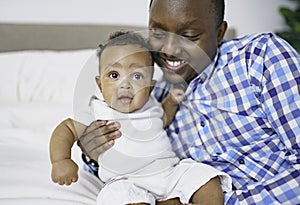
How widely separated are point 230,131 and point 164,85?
0.23m

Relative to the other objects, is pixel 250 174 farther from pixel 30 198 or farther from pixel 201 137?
pixel 30 198

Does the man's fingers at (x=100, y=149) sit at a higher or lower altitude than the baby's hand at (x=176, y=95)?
lower

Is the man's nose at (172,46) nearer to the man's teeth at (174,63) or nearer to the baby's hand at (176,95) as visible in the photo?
the man's teeth at (174,63)

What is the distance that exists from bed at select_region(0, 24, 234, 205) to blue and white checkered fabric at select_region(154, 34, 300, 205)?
10.6 inches

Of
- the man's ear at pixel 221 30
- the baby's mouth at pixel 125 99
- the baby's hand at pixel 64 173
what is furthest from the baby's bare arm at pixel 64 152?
the man's ear at pixel 221 30

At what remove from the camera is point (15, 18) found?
7.03ft

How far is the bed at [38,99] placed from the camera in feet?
3.37

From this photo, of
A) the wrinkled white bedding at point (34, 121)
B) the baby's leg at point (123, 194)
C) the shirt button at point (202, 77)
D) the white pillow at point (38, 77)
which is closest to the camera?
the baby's leg at point (123, 194)

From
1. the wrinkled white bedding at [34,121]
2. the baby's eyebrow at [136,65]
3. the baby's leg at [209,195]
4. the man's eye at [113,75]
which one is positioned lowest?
the wrinkled white bedding at [34,121]

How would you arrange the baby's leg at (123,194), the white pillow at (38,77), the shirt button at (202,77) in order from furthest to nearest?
the white pillow at (38,77) → the shirt button at (202,77) → the baby's leg at (123,194)

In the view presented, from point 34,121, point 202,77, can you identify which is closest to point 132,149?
point 202,77

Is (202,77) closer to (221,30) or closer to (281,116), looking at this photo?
(221,30)

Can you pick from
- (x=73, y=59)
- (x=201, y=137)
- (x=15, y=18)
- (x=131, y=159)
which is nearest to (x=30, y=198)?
(x=131, y=159)

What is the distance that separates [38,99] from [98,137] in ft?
2.53
